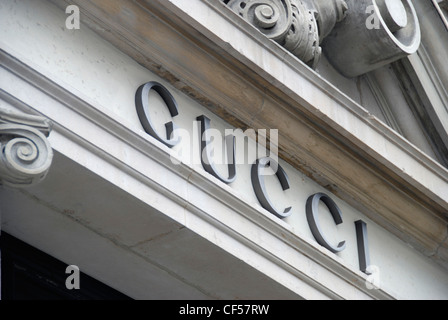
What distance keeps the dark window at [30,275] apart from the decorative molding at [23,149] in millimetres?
877

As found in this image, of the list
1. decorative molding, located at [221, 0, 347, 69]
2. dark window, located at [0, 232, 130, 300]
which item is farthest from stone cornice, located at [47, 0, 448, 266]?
dark window, located at [0, 232, 130, 300]

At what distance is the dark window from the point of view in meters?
8.04

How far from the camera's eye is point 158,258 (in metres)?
8.45

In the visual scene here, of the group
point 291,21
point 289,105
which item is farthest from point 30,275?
point 291,21

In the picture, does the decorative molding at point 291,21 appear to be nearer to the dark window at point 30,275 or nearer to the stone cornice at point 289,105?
the stone cornice at point 289,105

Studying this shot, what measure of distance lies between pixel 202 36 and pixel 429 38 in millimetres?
2717

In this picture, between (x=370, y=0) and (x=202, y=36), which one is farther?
(x=370, y=0)

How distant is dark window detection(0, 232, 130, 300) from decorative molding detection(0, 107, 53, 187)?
88 cm

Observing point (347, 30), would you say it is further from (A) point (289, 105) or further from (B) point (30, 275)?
(B) point (30, 275)
